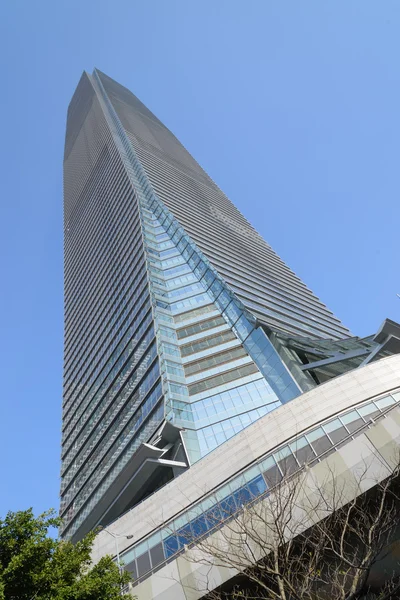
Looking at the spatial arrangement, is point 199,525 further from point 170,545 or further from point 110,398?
point 110,398

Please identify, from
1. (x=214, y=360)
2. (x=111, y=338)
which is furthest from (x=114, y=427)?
(x=214, y=360)

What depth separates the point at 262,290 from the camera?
180 feet

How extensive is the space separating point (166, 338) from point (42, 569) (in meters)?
30.6

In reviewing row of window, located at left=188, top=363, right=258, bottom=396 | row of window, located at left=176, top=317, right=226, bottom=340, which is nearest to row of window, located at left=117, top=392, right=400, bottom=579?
row of window, located at left=188, top=363, right=258, bottom=396

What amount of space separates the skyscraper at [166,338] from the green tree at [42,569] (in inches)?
726

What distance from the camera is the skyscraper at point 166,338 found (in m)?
33.3

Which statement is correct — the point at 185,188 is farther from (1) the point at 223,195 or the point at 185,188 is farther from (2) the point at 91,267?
(2) the point at 91,267

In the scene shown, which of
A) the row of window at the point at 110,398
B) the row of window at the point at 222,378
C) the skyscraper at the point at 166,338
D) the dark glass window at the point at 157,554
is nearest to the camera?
the dark glass window at the point at 157,554

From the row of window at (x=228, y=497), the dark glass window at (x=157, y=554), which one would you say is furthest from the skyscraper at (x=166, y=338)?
the dark glass window at (x=157, y=554)

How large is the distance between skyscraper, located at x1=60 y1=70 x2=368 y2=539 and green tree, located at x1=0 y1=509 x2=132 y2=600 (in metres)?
18.4

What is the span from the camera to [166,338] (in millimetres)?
41688

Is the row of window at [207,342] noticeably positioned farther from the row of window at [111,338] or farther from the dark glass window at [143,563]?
the dark glass window at [143,563]

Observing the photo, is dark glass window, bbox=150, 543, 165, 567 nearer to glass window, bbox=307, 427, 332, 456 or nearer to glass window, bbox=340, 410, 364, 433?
glass window, bbox=307, 427, 332, 456

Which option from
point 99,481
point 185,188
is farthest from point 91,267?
point 99,481
